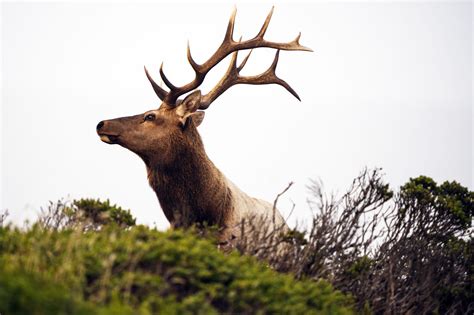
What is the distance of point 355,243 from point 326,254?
2.62ft

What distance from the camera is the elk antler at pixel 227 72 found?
10.2 m

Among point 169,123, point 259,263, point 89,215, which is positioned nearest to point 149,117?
point 169,123

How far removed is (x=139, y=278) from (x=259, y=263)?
2.02 metres

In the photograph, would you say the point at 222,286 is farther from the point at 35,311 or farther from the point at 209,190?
the point at 209,190

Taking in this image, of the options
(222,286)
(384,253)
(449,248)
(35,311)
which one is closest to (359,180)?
(384,253)

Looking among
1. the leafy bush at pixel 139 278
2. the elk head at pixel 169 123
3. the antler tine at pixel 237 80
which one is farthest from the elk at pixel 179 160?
the leafy bush at pixel 139 278

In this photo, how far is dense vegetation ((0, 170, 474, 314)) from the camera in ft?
16.9

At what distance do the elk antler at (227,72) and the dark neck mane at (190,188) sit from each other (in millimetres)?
669

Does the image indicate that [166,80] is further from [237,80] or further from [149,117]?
[237,80]

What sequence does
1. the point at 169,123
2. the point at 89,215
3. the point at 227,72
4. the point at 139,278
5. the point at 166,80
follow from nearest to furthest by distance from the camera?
the point at 139,278
the point at 89,215
the point at 169,123
the point at 166,80
the point at 227,72

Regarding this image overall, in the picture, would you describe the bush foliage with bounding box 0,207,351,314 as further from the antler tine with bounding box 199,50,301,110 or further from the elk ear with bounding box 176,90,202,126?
the antler tine with bounding box 199,50,301,110

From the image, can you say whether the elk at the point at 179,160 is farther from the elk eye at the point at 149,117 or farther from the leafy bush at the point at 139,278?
the leafy bush at the point at 139,278

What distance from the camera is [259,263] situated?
23.5ft

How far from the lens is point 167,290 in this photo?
18.2ft
